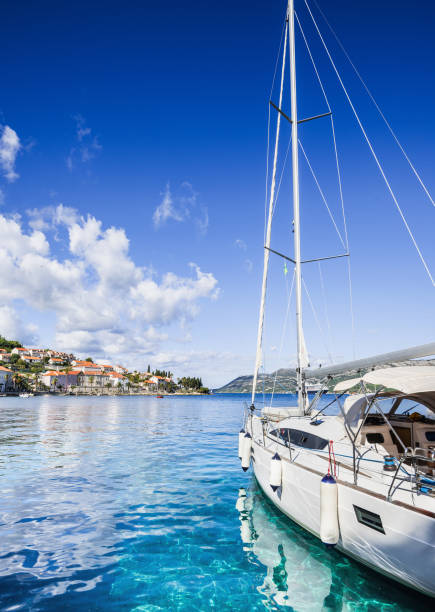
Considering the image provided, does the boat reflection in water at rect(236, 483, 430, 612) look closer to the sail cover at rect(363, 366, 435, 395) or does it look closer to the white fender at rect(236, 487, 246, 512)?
the white fender at rect(236, 487, 246, 512)

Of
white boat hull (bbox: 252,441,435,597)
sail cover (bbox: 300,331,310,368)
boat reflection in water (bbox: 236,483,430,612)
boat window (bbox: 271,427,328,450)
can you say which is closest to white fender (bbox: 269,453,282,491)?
white boat hull (bbox: 252,441,435,597)

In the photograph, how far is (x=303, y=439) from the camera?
29.9ft

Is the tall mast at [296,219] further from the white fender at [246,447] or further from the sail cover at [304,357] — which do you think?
the white fender at [246,447]

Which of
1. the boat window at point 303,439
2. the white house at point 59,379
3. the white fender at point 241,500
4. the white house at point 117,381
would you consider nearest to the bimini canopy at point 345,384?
the boat window at point 303,439

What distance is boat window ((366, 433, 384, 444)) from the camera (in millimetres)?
7813

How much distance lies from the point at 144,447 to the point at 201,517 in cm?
1174

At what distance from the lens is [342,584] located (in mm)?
5914

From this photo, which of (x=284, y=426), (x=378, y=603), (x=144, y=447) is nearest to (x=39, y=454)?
(x=144, y=447)

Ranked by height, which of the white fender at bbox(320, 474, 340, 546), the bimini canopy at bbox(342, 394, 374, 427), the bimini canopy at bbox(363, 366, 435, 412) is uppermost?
the bimini canopy at bbox(363, 366, 435, 412)

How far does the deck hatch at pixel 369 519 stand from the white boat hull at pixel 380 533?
0.17ft

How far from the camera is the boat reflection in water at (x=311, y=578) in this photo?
5.43 metres

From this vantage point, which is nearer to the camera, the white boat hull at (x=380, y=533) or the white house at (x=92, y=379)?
the white boat hull at (x=380, y=533)

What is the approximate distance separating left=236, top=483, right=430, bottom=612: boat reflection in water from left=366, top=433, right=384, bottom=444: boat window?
7.67 feet

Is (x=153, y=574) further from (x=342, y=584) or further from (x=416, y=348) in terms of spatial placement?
(x=416, y=348)
